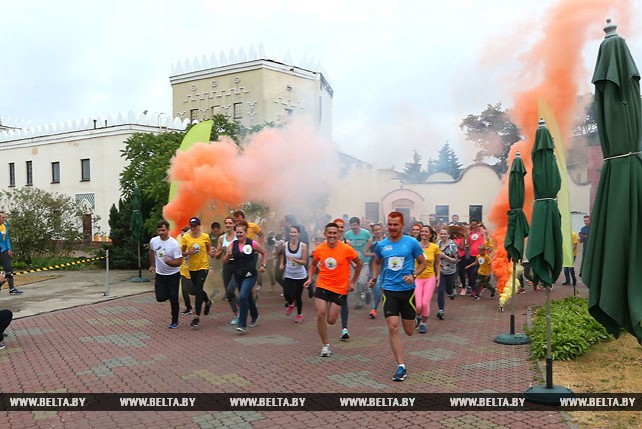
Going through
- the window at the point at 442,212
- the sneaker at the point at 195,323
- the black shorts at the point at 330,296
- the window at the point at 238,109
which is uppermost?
the window at the point at 238,109

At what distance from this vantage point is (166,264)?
26.9ft

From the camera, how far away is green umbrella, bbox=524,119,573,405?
5.01 meters

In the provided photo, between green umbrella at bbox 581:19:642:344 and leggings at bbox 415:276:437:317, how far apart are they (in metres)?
4.06

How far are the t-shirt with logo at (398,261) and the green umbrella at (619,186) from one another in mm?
2195

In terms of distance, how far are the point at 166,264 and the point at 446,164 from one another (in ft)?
69.1

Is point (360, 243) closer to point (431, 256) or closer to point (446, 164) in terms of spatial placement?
point (431, 256)

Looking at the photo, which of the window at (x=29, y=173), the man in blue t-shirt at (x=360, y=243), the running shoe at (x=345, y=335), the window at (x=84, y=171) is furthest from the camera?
the window at (x=29, y=173)

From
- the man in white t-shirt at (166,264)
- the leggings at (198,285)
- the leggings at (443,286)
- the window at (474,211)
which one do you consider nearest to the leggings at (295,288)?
the leggings at (198,285)

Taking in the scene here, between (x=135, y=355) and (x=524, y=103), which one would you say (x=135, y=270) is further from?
(x=524, y=103)

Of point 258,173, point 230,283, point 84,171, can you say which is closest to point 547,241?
point 230,283

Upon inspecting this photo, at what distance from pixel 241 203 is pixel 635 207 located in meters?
9.05

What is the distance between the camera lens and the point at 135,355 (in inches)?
268

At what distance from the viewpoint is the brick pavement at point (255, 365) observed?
467 cm

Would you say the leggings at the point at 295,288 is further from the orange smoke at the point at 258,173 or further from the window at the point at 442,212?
the window at the point at 442,212
